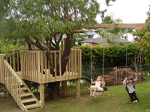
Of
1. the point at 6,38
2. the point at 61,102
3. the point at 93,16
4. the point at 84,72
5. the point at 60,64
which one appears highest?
the point at 93,16

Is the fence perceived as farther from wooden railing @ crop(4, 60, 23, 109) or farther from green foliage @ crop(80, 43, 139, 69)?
wooden railing @ crop(4, 60, 23, 109)

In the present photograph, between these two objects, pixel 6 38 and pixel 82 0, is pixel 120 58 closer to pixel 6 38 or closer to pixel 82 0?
pixel 82 0

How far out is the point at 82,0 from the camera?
831 cm

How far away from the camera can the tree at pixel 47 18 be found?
7211 millimetres

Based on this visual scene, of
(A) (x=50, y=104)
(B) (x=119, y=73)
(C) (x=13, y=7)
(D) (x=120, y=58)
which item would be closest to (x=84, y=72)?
(B) (x=119, y=73)

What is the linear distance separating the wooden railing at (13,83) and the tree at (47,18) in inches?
57.6

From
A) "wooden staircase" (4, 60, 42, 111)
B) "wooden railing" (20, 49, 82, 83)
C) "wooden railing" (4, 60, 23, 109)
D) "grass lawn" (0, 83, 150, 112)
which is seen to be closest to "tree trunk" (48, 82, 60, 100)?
"grass lawn" (0, 83, 150, 112)

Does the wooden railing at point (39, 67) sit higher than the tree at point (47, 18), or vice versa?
the tree at point (47, 18)

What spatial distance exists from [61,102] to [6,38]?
3.63 metres

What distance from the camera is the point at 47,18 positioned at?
23.7 feet

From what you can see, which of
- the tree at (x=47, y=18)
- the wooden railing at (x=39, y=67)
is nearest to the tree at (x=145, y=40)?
the tree at (x=47, y=18)

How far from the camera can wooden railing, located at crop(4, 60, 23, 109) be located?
771cm

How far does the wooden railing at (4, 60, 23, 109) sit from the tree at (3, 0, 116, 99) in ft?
4.80

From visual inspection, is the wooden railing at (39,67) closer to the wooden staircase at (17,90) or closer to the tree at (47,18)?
the tree at (47,18)
